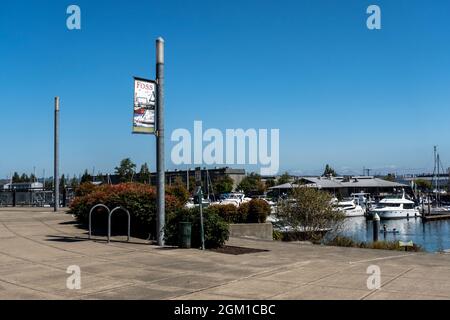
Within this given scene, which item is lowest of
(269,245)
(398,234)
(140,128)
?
(398,234)

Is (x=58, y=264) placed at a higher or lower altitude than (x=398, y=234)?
higher

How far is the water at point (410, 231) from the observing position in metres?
47.7

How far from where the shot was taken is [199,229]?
51.1ft

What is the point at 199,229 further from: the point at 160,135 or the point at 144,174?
the point at 144,174

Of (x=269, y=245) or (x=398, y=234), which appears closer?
(x=269, y=245)

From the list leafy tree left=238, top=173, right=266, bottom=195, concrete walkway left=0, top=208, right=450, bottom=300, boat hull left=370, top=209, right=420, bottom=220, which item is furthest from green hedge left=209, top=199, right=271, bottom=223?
leafy tree left=238, top=173, right=266, bottom=195

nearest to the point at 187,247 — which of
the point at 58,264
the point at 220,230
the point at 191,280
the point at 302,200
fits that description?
the point at 220,230

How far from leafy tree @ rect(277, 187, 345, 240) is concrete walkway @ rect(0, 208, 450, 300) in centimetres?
746

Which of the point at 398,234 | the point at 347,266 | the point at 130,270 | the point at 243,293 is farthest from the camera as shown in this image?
the point at 398,234

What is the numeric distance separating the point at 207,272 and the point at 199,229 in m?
4.38

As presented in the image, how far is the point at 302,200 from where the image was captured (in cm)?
2469

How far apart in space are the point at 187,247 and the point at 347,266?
509 centimetres

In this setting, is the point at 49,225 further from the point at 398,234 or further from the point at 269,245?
the point at 398,234
